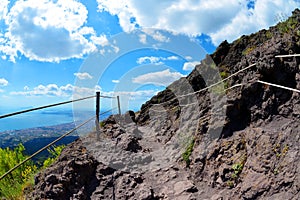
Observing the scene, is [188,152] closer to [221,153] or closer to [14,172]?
[221,153]

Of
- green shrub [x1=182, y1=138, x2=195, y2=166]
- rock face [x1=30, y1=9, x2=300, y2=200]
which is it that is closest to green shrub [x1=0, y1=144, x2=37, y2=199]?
rock face [x1=30, y1=9, x2=300, y2=200]

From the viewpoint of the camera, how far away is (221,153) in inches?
251

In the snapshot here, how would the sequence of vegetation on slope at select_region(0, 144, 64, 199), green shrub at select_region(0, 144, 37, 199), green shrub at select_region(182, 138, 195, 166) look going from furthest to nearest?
green shrub at select_region(0, 144, 37, 199), vegetation on slope at select_region(0, 144, 64, 199), green shrub at select_region(182, 138, 195, 166)

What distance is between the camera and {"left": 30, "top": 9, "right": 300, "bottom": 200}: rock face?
5051mm

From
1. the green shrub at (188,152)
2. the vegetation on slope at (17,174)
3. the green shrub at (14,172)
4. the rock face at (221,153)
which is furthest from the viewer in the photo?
the green shrub at (14,172)

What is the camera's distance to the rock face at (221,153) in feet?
16.6

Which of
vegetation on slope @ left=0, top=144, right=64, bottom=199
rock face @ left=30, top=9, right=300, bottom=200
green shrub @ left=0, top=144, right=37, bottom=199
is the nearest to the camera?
rock face @ left=30, top=9, right=300, bottom=200

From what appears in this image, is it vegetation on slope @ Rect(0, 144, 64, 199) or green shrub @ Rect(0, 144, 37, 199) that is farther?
green shrub @ Rect(0, 144, 37, 199)

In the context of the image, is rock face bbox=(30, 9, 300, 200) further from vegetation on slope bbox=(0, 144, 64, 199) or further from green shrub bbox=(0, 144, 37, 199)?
green shrub bbox=(0, 144, 37, 199)

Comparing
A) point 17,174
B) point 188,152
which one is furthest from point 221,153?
point 17,174

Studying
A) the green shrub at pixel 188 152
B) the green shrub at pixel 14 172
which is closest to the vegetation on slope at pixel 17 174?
the green shrub at pixel 14 172

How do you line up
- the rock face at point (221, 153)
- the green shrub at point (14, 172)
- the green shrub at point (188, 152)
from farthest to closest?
the green shrub at point (14, 172) < the green shrub at point (188, 152) < the rock face at point (221, 153)

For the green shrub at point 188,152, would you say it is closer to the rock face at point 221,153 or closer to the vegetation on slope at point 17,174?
the rock face at point 221,153

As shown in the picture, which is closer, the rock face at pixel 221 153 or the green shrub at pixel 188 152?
the rock face at pixel 221 153
